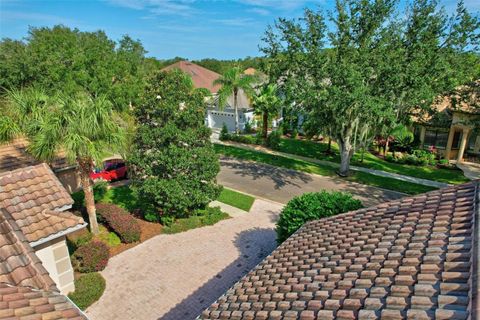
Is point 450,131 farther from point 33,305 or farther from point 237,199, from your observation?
point 33,305

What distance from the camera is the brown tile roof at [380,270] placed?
12.7ft

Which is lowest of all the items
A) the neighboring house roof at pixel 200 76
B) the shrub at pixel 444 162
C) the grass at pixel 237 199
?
the grass at pixel 237 199

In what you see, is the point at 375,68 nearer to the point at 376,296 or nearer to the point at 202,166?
the point at 202,166

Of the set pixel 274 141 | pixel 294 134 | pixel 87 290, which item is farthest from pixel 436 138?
pixel 87 290

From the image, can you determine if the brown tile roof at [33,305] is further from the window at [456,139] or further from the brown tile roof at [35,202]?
the window at [456,139]

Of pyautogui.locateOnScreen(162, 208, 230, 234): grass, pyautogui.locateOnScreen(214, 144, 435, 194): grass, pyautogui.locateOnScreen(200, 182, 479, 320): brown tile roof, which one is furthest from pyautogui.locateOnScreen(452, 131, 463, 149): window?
pyautogui.locateOnScreen(200, 182, 479, 320): brown tile roof

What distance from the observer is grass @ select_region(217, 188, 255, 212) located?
18.6m

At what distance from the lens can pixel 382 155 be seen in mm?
29406

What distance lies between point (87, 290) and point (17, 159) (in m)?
9.53

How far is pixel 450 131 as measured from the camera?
2695 cm

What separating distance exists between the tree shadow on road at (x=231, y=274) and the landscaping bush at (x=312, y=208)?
2.31 metres

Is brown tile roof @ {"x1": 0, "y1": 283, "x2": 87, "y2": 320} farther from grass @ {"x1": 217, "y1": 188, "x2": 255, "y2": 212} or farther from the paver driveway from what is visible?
grass @ {"x1": 217, "y1": 188, "x2": 255, "y2": 212}

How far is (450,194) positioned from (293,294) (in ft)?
13.3

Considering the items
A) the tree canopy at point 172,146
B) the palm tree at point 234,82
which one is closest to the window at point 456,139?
the palm tree at point 234,82
